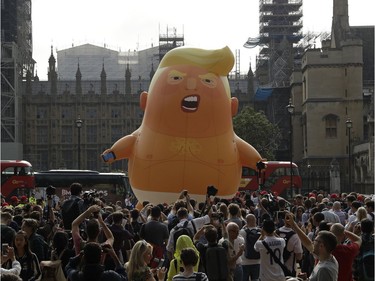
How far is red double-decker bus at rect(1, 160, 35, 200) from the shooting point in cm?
3947

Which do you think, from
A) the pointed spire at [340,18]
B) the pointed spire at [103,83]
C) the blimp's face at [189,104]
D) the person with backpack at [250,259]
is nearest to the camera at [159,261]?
the person with backpack at [250,259]

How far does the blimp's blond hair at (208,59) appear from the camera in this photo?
2175 centimetres

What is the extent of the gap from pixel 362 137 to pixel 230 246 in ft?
178

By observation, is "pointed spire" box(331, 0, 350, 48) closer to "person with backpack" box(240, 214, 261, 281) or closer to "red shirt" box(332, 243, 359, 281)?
"person with backpack" box(240, 214, 261, 281)

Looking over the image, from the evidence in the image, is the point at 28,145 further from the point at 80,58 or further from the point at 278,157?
the point at 278,157

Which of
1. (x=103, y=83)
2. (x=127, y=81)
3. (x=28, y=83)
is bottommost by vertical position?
(x=28, y=83)

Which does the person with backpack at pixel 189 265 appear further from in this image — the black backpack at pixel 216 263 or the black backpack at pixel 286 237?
the black backpack at pixel 286 237

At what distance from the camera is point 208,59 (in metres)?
21.8

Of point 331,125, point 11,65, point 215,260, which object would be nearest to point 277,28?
point 331,125

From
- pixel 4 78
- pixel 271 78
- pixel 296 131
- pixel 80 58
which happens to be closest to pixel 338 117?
pixel 296 131

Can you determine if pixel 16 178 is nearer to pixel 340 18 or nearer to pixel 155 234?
pixel 155 234

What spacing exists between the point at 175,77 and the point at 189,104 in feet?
2.78

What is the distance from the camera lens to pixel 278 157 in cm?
7525

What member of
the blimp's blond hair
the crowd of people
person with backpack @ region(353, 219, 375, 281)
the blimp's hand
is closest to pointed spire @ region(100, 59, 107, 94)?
the blimp's hand
